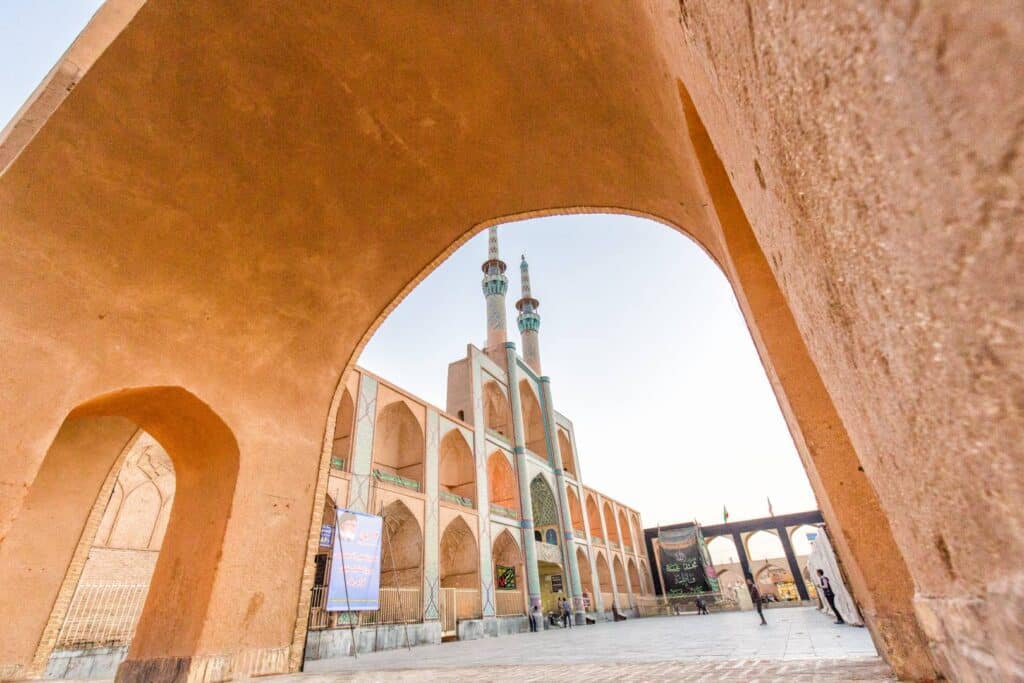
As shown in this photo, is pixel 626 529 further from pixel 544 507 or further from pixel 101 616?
pixel 101 616

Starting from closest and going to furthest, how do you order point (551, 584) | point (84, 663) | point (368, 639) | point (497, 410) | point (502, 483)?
point (84, 663)
point (368, 639)
point (502, 483)
point (497, 410)
point (551, 584)

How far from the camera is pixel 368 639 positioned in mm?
10312

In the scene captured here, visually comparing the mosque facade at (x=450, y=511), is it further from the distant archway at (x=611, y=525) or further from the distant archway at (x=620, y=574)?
the distant archway at (x=611, y=525)

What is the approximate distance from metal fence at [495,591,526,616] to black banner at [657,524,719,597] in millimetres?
14461

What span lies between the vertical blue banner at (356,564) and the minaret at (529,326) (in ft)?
53.9

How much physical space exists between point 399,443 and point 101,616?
937 cm

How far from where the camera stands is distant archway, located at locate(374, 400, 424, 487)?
15.1 m

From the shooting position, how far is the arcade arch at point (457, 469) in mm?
16453

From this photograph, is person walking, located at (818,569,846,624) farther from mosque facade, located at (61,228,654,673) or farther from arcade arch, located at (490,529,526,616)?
arcade arch, located at (490,529,526,616)

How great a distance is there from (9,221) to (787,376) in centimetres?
497

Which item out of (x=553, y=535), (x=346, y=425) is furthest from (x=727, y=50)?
(x=553, y=535)

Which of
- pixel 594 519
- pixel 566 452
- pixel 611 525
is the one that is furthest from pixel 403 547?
pixel 611 525

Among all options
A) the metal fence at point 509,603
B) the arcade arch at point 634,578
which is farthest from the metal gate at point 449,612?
the arcade arch at point 634,578

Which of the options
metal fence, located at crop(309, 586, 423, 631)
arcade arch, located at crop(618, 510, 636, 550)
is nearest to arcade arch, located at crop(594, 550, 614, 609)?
arcade arch, located at crop(618, 510, 636, 550)
